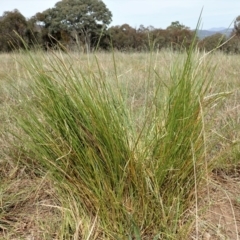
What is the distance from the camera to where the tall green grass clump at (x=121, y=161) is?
87 cm

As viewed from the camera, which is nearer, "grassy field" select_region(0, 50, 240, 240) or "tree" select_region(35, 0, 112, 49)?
"grassy field" select_region(0, 50, 240, 240)

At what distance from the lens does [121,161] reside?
35.4 inches

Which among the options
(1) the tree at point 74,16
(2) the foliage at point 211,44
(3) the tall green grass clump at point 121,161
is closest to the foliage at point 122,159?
(3) the tall green grass clump at point 121,161

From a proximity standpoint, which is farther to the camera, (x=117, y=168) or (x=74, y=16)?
(x=74, y=16)

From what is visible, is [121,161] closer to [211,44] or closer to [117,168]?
[117,168]

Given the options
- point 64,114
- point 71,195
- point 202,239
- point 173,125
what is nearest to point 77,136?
point 64,114

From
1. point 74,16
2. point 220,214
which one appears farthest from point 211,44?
point 74,16

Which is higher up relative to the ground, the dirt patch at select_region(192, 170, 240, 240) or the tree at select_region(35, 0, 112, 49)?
the tree at select_region(35, 0, 112, 49)

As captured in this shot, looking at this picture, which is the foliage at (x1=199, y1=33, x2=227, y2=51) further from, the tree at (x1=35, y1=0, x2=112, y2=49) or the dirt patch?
the tree at (x1=35, y1=0, x2=112, y2=49)

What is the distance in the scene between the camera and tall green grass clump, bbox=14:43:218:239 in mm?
874

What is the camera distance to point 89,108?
2.87 feet

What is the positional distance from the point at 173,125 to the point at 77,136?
1.02ft

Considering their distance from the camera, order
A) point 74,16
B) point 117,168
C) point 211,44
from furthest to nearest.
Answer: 1. point 74,16
2. point 211,44
3. point 117,168

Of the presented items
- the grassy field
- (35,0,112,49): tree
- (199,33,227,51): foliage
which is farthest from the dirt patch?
(35,0,112,49): tree
